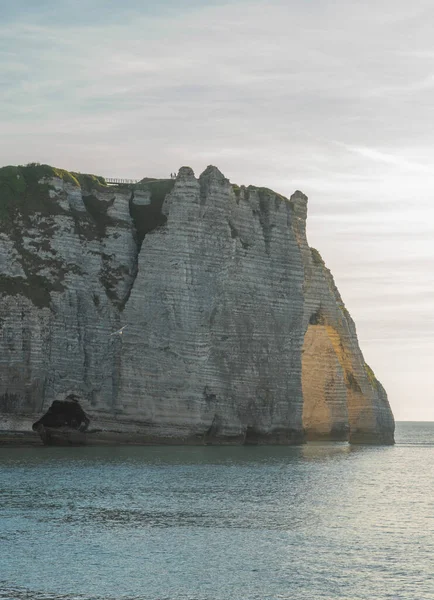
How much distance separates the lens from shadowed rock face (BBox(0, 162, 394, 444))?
94875 millimetres

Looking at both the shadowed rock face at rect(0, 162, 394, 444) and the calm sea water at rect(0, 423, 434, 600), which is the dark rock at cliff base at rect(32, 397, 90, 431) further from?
the calm sea water at rect(0, 423, 434, 600)

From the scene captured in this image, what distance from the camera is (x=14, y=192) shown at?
10062cm

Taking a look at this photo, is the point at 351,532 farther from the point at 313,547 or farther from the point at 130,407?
the point at 130,407

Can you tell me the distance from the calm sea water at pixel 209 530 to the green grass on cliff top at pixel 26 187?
1050 inches

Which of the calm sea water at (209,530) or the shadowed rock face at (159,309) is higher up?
the shadowed rock face at (159,309)

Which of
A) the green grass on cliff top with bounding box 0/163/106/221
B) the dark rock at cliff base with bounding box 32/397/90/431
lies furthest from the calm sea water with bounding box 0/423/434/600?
the green grass on cliff top with bounding box 0/163/106/221

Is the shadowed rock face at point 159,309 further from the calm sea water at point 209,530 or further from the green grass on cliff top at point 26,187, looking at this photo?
the calm sea water at point 209,530

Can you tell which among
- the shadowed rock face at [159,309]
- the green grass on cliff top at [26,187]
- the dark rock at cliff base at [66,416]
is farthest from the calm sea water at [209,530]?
the green grass on cliff top at [26,187]

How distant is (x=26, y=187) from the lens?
333 feet

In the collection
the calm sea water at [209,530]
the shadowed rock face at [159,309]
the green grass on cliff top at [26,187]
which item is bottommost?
the calm sea water at [209,530]

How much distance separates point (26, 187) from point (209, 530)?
195 feet

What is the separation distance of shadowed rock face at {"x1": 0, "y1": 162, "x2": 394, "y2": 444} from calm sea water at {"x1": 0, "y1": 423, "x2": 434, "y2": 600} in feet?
49.5

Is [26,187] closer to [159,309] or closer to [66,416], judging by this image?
[159,309]

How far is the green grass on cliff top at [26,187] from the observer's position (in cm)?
9944
